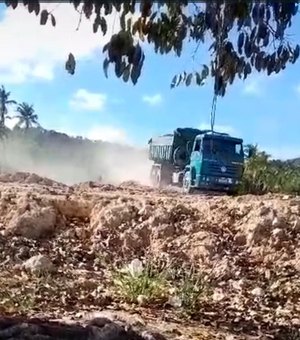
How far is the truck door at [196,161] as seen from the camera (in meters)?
22.2

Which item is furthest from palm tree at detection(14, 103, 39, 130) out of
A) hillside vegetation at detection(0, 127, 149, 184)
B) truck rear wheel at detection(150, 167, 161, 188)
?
truck rear wheel at detection(150, 167, 161, 188)

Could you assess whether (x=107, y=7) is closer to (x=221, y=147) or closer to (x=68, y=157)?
(x=221, y=147)

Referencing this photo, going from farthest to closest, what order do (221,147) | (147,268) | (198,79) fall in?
(221,147)
(147,268)
(198,79)

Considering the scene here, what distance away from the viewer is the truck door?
72.7 ft

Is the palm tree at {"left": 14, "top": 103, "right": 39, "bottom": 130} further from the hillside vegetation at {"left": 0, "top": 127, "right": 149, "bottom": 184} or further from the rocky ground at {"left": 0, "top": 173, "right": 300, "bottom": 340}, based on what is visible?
the rocky ground at {"left": 0, "top": 173, "right": 300, "bottom": 340}

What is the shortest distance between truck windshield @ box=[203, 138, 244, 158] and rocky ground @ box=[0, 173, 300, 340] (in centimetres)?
882

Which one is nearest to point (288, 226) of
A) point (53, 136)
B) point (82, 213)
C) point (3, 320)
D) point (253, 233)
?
point (253, 233)

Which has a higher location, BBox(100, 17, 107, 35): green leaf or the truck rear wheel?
the truck rear wheel

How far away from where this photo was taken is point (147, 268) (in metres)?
8.73

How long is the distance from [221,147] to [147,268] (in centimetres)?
1387

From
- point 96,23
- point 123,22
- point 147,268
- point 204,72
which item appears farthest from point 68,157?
point 96,23

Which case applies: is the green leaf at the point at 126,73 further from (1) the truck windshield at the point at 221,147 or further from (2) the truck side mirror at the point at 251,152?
(2) the truck side mirror at the point at 251,152

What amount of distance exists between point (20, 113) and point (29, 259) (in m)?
65.7

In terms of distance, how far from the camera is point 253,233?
11164mm
